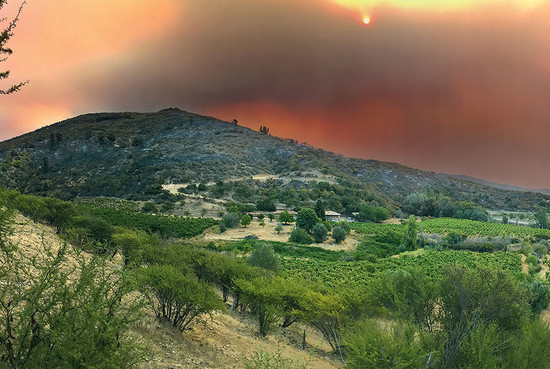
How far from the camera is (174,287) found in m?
14.3

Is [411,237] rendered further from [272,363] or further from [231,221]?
[272,363]

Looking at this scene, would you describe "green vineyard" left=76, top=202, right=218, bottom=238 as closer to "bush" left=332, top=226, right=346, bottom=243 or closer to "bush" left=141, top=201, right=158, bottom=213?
"bush" left=141, top=201, right=158, bottom=213

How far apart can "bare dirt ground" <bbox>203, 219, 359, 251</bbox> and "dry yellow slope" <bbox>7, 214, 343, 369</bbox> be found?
47092 mm

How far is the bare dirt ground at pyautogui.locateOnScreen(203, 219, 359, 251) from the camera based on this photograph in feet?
229

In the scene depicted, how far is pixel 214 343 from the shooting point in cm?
1553

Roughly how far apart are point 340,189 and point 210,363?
4910 inches

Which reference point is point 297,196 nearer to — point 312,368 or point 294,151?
point 294,151

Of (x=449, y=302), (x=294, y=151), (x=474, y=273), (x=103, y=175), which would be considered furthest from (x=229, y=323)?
(x=294, y=151)

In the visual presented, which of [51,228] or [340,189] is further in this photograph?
[340,189]

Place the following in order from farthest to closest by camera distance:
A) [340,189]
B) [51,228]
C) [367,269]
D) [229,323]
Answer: [340,189], [367,269], [51,228], [229,323]

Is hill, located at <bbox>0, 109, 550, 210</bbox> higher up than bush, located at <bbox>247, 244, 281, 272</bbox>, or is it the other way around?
hill, located at <bbox>0, 109, 550, 210</bbox>

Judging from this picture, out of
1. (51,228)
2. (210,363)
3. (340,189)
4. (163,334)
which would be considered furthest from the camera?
(340,189)

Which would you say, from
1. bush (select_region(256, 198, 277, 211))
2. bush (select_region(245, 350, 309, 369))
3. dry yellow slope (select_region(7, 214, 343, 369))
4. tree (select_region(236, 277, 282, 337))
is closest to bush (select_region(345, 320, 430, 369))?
dry yellow slope (select_region(7, 214, 343, 369))

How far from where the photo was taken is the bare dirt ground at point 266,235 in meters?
69.8
